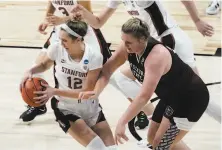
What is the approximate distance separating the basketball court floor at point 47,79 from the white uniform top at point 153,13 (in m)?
0.99

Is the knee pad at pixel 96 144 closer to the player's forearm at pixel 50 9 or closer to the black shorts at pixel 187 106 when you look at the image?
the black shorts at pixel 187 106

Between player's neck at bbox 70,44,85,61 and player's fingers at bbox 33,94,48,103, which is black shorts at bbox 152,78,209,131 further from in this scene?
player's fingers at bbox 33,94,48,103

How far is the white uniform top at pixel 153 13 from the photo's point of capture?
150 inches

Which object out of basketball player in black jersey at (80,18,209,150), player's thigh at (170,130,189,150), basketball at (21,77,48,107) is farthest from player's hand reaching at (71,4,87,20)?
player's thigh at (170,130,189,150)

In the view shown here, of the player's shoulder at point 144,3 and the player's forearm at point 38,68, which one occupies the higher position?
the player's shoulder at point 144,3

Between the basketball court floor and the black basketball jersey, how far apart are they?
1102 millimetres

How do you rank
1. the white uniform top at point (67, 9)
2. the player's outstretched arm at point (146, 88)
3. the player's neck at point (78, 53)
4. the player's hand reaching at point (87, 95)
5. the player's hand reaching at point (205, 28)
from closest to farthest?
the player's outstretched arm at point (146, 88) → the player's hand reaching at point (87, 95) → the player's neck at point (78, 53) → the player's hand reaching at point (205, 28) → the white uniform top at point (67, 9)

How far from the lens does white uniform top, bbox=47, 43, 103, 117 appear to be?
3.52 meters

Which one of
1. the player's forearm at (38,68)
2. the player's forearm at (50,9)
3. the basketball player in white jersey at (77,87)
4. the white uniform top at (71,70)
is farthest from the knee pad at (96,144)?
the player's forearm at (50,9)

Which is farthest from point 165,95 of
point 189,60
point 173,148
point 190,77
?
point 189,60

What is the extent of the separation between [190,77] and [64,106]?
933mm

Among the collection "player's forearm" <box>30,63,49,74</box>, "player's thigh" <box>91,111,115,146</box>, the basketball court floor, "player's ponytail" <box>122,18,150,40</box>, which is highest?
"player's ponytail" <box>122,18,150,40</box>

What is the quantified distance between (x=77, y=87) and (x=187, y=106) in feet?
2.57

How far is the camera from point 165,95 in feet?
10.8
